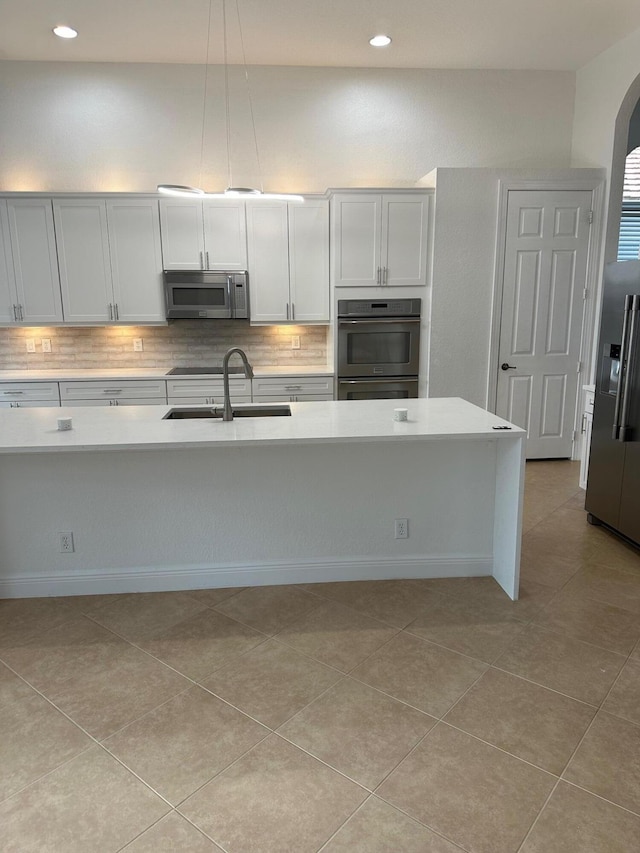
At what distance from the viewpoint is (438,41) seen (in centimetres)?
439

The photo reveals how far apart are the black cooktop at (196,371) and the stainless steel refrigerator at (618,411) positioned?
2.79 m

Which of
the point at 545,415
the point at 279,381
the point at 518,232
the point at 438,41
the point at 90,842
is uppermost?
the point at 438,41

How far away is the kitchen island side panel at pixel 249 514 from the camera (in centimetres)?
278

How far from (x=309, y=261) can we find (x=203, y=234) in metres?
0.91

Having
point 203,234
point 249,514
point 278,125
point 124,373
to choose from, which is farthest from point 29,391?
point 278,125

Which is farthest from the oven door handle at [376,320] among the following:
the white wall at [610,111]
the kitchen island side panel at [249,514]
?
the kitchen island side panel at [249,514]

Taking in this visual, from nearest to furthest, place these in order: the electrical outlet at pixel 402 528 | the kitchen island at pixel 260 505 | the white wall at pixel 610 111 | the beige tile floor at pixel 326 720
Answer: the beige tile floor at pixel 326 720, the kitchen island at pixel 260 505, the electrical outlet at pixel 402 528, the white wall at pixel 610 111

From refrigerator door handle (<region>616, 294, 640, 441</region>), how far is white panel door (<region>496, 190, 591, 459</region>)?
1.67m

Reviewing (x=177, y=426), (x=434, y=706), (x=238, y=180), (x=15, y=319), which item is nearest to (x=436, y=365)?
(x=238, y=180)

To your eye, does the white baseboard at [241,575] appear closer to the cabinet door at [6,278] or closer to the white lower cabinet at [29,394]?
the white lower cabinet at [29,394]

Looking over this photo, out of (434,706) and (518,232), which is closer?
(434,706)

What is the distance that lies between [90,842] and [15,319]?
4.32 m

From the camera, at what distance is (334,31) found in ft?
Answer: 13.8

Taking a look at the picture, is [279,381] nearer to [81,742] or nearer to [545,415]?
[545,415]
